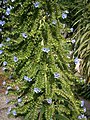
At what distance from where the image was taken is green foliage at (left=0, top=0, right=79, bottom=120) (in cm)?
301

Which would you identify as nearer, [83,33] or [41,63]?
[41,63]

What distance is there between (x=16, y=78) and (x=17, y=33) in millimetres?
489

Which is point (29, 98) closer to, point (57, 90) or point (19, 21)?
point (57, 90)

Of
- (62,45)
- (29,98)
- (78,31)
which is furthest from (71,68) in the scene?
(78,31)

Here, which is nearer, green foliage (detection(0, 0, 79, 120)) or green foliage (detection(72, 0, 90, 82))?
green foliage (detection(0, 0, 79, 120))

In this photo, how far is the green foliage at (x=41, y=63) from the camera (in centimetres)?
301

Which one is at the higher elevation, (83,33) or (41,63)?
(83,33)

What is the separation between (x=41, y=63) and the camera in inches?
119

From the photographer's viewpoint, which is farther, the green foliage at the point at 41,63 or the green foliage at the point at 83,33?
the green foliage at the point at 83,33

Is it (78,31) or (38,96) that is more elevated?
(78,31)

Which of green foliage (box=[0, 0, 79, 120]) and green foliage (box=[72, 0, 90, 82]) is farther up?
green foliage (box=[72, 0, 90, 82])

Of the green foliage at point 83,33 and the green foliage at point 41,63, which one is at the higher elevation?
the green foliage at point 83,33

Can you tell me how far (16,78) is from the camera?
3322mm

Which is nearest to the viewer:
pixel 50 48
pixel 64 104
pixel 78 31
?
pixel 50 48
